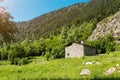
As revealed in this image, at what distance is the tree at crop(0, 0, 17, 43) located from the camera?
22094 mm

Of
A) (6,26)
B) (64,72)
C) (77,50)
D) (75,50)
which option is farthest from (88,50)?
(6,26)

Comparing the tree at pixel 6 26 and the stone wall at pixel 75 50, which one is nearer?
the tree at pixel 6 26

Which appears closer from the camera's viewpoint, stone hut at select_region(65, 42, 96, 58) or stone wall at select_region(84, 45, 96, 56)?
stone hut at select_region(65, 42, 96, 58)

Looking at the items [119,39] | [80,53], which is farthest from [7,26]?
[119,39]

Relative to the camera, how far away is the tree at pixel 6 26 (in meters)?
22.1

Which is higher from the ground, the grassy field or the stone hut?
the stone hut

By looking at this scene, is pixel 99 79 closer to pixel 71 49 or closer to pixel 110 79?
pixel 110 79

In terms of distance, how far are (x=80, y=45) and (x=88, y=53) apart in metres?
4.88

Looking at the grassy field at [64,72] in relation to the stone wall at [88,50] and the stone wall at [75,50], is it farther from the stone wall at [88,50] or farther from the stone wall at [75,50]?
the stone wall at [88,50]

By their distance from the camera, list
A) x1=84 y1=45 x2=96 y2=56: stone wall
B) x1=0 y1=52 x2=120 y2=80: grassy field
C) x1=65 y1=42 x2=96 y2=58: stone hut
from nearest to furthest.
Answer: x1=0 y1=52 x2=120 y2=80: grassy field, x1=65 y1=42 x2=96 y2=58: stone hut, x1=84 y1=45 x2=96 y2=56: stone wall

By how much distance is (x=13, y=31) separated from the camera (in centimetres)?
2298

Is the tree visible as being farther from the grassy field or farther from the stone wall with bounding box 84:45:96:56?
the stone wall with bounding box 84:45:96:56

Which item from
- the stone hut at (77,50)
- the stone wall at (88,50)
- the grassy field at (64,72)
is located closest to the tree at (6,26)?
the grassy field at (64,72)

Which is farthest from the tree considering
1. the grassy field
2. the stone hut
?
the stone hut
